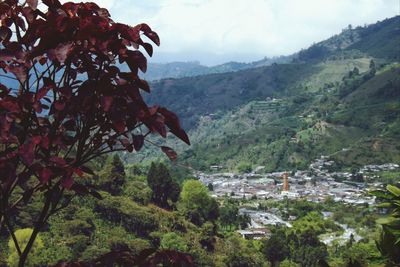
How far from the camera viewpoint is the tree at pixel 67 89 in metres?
2.45

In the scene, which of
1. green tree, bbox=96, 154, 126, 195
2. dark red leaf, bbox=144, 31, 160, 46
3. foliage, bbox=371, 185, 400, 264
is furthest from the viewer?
green tree, bbox=96, 154, 126, 195

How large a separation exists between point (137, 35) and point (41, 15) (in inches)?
21.4

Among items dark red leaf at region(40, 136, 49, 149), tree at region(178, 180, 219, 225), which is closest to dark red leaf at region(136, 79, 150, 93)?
dark red leaf at region(40, 136, 49, 149)

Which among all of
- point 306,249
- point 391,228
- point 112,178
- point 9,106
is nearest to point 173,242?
point 112,178

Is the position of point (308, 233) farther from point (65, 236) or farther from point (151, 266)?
point (151, 266)

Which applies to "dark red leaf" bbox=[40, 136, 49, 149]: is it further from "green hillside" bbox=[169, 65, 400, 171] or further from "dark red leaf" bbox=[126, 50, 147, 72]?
"green hillside" bbox=[169, 65, 400, 171]

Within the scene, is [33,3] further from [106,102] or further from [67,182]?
[67,182]

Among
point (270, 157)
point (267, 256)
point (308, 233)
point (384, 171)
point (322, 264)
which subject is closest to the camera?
point (322, 264)

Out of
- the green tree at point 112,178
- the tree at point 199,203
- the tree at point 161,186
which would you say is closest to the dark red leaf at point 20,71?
the green tree at point 112,178

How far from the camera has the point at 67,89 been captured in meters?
2.58

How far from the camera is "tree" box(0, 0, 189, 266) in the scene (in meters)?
2.45

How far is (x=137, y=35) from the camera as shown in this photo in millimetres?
2639

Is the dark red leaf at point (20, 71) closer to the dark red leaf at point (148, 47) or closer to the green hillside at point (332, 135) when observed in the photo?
the dark red leaf at point (148, 47)

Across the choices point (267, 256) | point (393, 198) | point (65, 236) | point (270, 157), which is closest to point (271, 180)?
point (270, 157)
